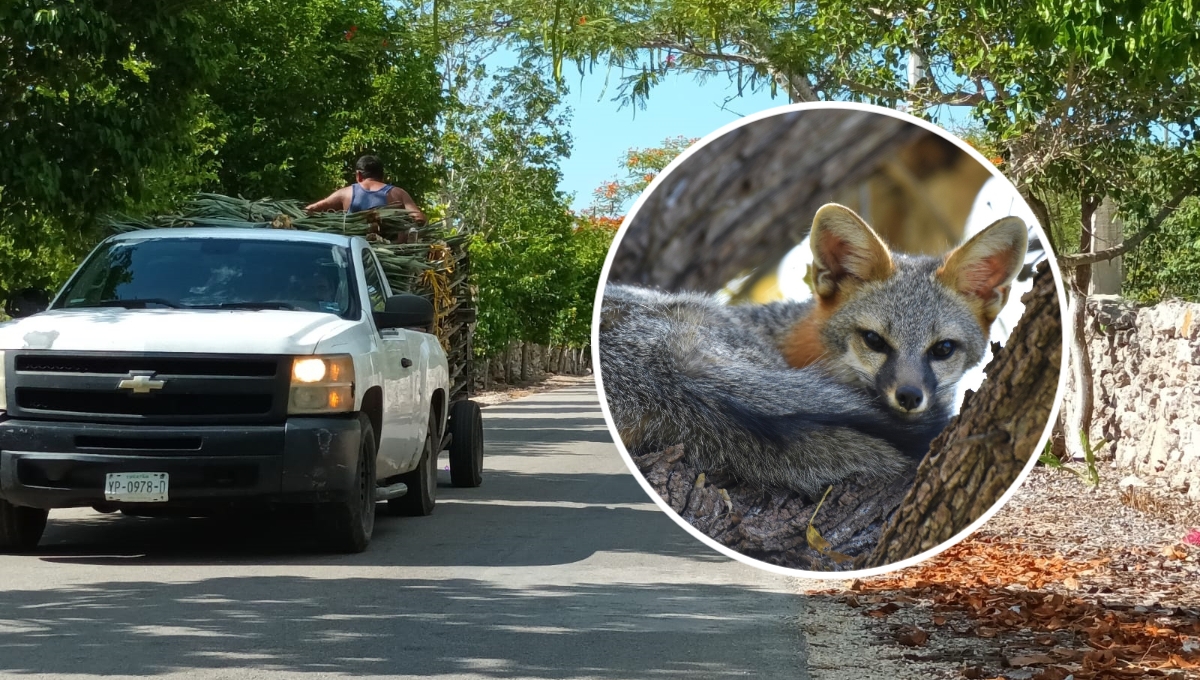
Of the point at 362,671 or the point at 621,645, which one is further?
the point at 621,645

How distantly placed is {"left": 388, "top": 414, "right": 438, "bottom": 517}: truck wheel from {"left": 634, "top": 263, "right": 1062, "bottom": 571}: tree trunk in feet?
28.9

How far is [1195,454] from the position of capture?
1246cm

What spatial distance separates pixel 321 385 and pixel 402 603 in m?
1.78

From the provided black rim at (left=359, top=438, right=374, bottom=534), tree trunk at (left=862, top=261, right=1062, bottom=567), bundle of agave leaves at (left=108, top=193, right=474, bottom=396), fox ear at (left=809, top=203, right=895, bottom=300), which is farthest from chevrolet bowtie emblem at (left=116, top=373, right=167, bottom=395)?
fox ear at (left=809, top=203, right=895, bottom=300)

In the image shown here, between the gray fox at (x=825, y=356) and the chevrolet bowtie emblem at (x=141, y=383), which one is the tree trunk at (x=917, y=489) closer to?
the gray fox at (x=825, y=356)

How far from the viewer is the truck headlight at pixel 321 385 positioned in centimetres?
895

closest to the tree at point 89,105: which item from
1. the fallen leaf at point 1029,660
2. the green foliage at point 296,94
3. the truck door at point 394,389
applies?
the truck door at point 394,389

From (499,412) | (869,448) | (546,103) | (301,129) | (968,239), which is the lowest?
(499,412)

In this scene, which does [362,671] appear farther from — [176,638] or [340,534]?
[340,534]

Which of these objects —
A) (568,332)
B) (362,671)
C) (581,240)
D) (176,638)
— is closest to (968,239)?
(362,671)

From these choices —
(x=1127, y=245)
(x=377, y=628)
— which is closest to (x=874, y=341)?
(x=377, y=628)

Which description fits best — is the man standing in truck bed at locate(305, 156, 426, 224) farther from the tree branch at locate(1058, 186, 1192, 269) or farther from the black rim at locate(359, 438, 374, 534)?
the tree branch at locate(1058, 186, 1192, 269)

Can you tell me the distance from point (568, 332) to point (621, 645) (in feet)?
179

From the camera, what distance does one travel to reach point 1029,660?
6.18m
